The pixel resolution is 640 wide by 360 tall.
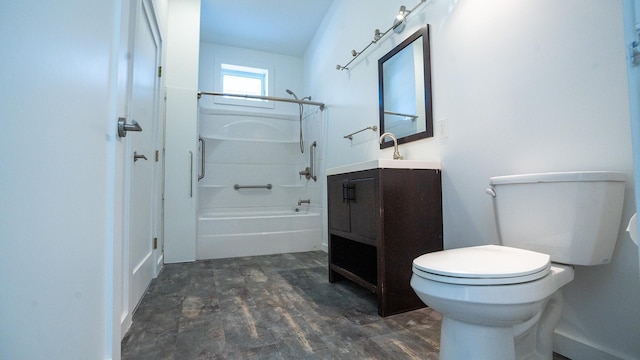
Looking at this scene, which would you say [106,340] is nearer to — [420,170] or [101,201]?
[101,201]

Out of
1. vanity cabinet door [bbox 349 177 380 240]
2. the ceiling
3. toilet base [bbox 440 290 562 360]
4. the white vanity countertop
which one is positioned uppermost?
the ceiling

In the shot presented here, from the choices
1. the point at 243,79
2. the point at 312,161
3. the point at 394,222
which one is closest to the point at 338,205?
the point at 394,222

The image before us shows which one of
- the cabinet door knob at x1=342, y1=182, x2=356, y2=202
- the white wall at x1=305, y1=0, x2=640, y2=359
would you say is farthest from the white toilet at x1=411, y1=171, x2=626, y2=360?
the cabinet door knob at x1=342, y1=182, x2=356, y2=202

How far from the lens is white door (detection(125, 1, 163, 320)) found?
1.48 metres

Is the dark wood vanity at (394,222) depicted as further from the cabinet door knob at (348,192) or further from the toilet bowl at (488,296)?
the toilet bowl at (488,296)

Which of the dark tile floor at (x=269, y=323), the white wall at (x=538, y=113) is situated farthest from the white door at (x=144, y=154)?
the white wall at (x=538, y=113)

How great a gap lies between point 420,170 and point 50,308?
5.09ft

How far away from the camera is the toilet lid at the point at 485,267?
83 cm

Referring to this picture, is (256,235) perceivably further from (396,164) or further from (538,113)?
(538,113)

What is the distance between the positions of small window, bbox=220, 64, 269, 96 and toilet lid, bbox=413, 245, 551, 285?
3.70 metres

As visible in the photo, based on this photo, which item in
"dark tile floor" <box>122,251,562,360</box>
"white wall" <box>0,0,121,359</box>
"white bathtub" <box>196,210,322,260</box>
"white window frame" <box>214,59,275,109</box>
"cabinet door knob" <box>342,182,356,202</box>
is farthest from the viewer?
"white window frame" <box>214,59,275,109</box>

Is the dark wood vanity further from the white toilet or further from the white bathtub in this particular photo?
the white bathtub

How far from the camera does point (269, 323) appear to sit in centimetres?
142

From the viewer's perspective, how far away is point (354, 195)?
5.76ft
